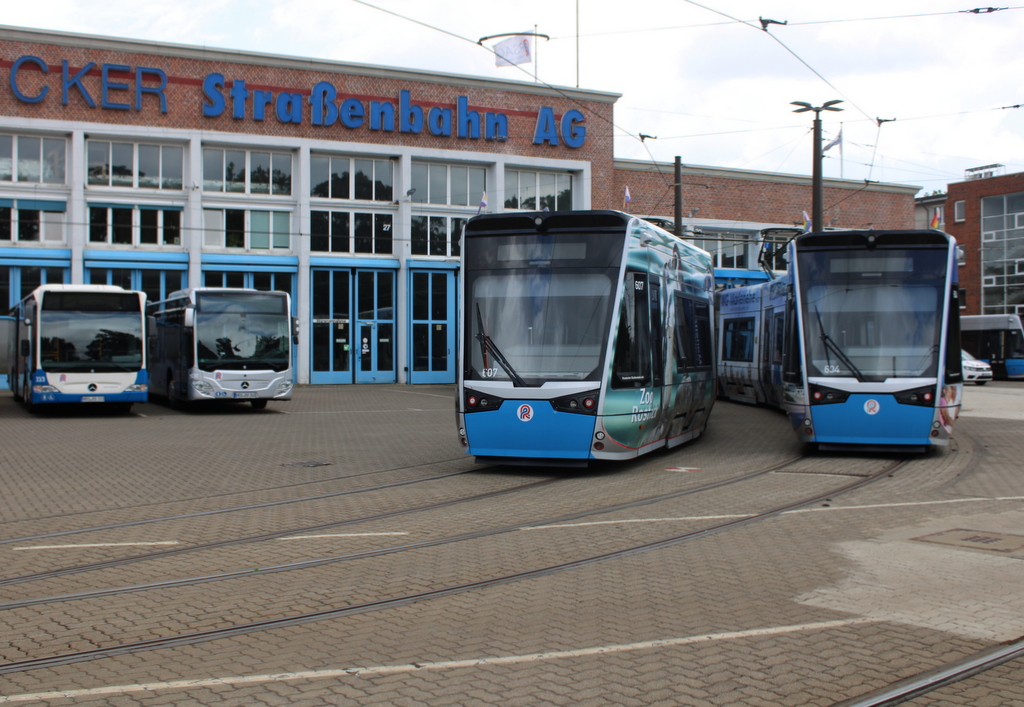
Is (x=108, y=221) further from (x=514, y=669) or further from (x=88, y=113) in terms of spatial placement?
(x=514, y=669)

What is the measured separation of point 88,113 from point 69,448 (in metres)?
20.2

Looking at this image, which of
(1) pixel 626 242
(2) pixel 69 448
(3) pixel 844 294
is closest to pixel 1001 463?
(3) pixel 844 294

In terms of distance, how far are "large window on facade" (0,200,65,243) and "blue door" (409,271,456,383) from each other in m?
11.7

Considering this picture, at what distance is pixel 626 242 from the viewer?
38.1 ft

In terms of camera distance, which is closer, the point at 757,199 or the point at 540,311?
the point at 540,311

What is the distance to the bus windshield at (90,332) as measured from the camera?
21.8 m

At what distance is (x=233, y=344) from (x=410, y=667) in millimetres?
19291

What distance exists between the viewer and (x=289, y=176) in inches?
1390

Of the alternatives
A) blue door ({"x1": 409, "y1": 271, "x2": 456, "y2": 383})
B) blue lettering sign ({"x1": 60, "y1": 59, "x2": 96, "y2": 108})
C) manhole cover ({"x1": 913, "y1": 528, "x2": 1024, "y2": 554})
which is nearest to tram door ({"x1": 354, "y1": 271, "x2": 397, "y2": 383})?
blue door ({"x1": 409, "y1": 271, "x2": 456, "y2": 383})

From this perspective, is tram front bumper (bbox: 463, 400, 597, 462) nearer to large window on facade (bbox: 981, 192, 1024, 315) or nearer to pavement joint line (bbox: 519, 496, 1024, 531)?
pavement joint line (bbox: 519, 496, 1024, 531)

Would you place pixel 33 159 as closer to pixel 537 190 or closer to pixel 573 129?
pixel 537 190

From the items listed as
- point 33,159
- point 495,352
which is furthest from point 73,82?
point 495,352

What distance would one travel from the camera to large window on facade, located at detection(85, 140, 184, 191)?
32.8 meters

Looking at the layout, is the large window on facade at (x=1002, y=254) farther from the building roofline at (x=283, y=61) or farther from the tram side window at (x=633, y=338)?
the tram side window at (x=633, y=338)
